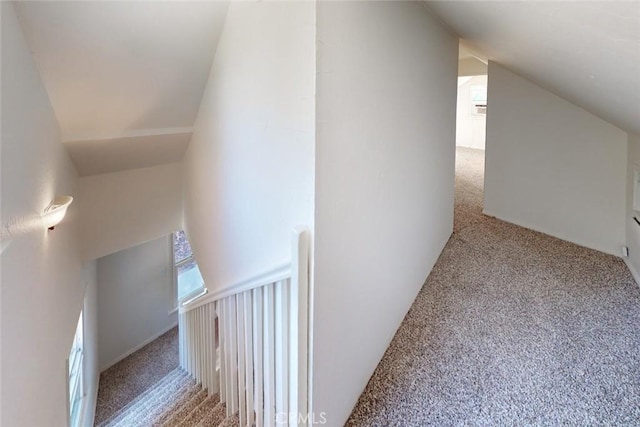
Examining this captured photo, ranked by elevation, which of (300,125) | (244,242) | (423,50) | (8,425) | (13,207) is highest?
(423,50)

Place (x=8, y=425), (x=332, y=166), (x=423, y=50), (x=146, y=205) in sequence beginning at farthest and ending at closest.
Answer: (x=146, y=205)
(x=423, y=50)
(x=332, y=166)
(x=8, y=425)

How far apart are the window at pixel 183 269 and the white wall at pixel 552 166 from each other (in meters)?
4.25

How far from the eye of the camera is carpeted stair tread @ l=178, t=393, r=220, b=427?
2.34 metres

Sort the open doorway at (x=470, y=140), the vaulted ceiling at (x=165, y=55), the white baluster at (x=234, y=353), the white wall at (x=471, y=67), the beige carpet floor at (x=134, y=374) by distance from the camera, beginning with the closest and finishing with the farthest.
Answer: the vaulted ceiling at (x=165, y=55) < the white baluster at (x=234, y=353) < the beige carpet floor at (x=134, y=374) < the open doorway at (x=470, y=140) < the white wall at (x=471, y=67)

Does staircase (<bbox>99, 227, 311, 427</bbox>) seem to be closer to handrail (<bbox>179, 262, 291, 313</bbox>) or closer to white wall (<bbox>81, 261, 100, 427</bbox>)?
Result: handrail (<bbox>179, 262, 291, 313</bbox>)

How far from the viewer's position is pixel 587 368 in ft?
6.30

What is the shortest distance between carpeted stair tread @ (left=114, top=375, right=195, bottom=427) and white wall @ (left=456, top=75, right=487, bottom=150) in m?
7.06

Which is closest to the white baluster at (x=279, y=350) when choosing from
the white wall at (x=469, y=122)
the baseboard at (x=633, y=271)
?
the baseboard at (x=633, y=271)

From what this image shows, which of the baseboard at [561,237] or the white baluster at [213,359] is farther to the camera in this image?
the baseboard at [561,237]

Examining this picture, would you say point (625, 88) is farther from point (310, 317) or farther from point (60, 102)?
point (60, 102)

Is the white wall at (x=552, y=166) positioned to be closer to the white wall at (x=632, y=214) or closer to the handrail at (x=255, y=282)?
the white wall at (x=632, y=214)

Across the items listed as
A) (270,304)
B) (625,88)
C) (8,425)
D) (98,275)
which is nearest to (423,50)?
(625,88)

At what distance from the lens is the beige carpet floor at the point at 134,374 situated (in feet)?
13.5

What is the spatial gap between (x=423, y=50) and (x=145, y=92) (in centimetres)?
168
